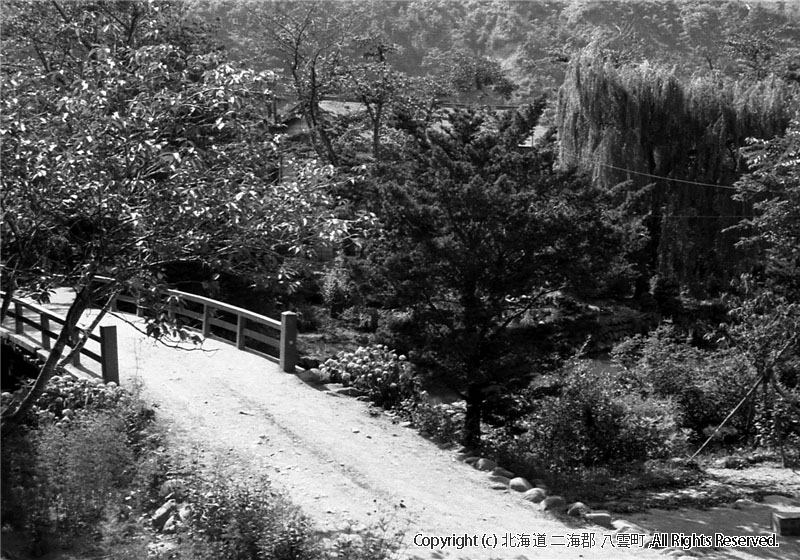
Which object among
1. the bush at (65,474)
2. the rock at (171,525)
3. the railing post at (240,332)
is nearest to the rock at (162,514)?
the rock at (171,525)

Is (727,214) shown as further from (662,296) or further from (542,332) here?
(542,332)

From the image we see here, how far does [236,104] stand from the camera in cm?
769

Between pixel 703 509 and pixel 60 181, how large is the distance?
301 inches

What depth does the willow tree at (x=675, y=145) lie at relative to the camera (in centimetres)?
2550

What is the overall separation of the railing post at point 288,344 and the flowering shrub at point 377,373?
0.52 m

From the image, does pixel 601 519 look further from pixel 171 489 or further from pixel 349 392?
pixel 349 392

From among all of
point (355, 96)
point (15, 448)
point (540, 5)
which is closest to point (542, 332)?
point (15, 448)

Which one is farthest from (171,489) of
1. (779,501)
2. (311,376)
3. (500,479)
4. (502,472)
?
(779,501)

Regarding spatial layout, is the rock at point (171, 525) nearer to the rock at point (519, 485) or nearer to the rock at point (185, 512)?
the rock at point (185, 512)

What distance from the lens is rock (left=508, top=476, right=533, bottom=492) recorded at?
9828mm

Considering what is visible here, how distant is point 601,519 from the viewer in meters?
8.94

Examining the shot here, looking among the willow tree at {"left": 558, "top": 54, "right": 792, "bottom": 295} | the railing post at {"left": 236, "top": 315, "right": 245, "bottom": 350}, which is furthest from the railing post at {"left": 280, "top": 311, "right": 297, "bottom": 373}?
the willow tree at {"left": 558, "top": 54, "right": 792, "bottom": 295}

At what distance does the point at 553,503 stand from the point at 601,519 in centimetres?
60

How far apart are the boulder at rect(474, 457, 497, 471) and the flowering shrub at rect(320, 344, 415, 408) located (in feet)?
7.76
